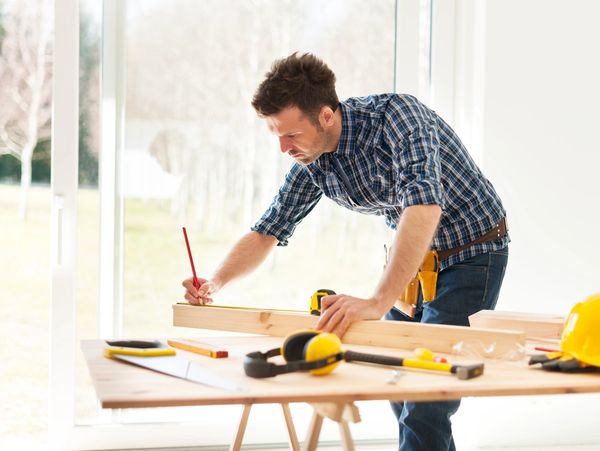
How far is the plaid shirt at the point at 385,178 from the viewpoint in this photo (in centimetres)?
227

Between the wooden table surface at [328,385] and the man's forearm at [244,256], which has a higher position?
the man's forearm at [244,256]

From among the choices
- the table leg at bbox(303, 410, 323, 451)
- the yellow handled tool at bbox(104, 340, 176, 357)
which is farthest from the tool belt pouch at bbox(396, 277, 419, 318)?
the yellow handled tool at bbox(104, 340, 176, 357)

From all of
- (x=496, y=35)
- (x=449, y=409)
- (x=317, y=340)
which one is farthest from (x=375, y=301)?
(x=496, y=35)

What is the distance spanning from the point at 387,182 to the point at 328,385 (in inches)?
40.6

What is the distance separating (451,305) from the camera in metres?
2.38

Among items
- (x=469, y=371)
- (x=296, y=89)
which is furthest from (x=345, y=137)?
(x=469, y=371)

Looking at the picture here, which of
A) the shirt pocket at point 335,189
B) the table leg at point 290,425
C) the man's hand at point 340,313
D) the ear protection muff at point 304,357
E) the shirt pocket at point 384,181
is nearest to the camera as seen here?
the ear protection muff at point 304,357

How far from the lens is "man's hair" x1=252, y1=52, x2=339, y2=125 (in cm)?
226

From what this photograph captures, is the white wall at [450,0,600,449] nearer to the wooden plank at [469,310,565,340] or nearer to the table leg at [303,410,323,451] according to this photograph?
the wooden plank at [469,310,565,340]

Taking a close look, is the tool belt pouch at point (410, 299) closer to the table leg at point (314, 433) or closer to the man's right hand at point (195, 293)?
the man's right hand at point (195, 293)

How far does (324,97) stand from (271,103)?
0.52 ft

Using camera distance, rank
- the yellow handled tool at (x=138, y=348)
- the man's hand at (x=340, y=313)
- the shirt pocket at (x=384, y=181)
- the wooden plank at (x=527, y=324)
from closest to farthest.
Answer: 1. the yellow handled tool at (x=138, y=348)
2. the man's hand at (x=340, y=313)
3. the wooden plank at (x=527, y=324)
4. the shirt pocket at (x=384, y=181)

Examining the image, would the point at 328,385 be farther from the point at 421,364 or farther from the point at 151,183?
the point at 151,183

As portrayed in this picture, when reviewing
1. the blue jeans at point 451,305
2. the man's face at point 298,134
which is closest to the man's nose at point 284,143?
the man's face at point 298,134
